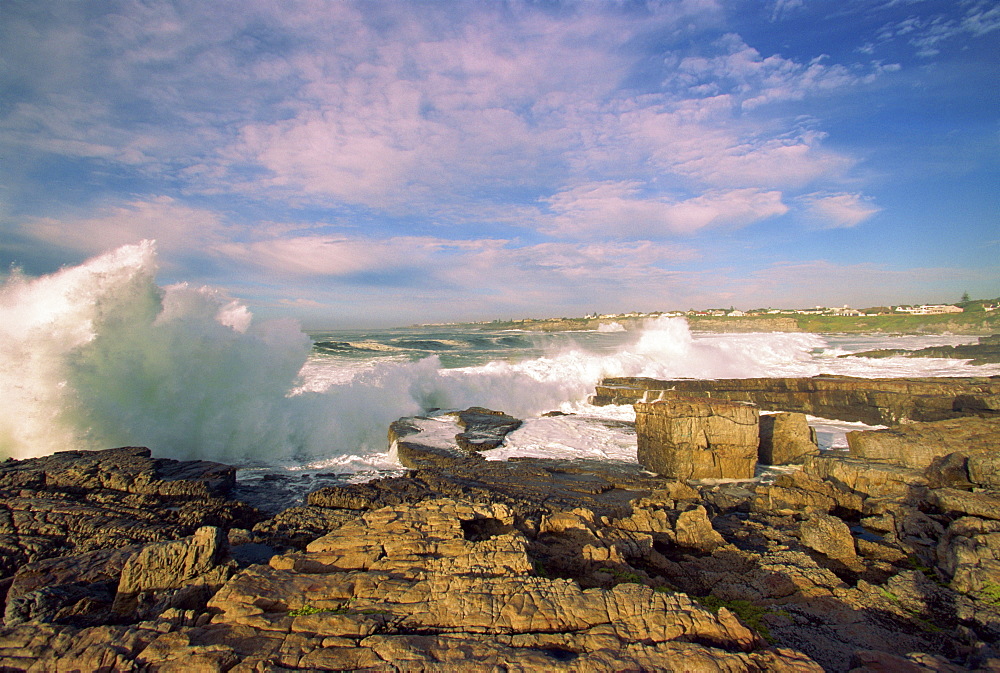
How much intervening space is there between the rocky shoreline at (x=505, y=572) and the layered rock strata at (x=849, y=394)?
741cm

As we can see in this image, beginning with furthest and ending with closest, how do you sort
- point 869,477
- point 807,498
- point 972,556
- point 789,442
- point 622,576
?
point 789,442, point 869,477, point 807,498, point 972,556, point 622,576

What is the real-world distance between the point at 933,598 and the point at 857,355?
35.9 m

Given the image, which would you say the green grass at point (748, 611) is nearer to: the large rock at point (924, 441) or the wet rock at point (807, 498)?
the wet rock at point (807, 498)

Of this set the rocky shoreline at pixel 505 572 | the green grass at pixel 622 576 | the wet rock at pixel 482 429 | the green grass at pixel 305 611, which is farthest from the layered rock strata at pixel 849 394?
the green grass at pixel 305 611

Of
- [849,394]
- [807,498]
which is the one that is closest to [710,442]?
[807,498]

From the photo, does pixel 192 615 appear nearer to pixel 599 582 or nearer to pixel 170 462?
pixel 599 582

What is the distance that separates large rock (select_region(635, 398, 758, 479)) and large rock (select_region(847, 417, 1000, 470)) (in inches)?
84.3

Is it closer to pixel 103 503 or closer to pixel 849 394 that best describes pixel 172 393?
pixel 103 503

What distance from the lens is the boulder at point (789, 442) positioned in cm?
1086

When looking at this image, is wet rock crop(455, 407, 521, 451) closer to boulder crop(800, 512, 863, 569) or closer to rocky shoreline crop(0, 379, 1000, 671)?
rocky shoreline crop(0, 379, 1000, 671)

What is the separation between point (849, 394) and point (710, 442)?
35.6 ft

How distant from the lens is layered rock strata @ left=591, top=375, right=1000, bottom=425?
14570mm

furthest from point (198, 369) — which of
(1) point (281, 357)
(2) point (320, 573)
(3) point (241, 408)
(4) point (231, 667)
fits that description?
(4) point (231, 667)

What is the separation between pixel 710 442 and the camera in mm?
9797
